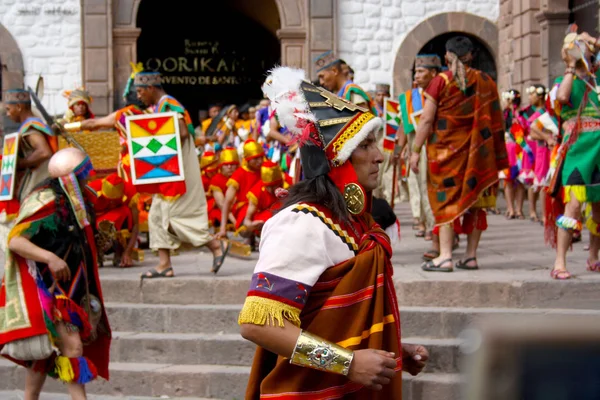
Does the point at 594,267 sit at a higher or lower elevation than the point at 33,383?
higher

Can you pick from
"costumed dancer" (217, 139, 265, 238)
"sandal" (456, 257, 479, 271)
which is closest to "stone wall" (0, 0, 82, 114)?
"costumed dancer" (217, 139, 265, 238)

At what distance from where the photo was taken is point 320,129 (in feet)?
9.39

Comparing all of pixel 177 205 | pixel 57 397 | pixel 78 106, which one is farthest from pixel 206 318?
pixel 78 106

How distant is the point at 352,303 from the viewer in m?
2.71

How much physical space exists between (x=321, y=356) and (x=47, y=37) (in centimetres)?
1590

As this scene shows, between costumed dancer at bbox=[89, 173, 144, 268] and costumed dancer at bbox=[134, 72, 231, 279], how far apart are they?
1.02 metres

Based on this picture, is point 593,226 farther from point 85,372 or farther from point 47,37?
point 47,37

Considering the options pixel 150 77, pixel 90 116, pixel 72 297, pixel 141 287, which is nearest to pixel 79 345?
pixel 72 297

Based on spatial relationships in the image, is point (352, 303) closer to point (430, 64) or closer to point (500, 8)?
point (430, 64)

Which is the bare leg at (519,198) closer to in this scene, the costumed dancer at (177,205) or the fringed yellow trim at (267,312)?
the costumed dancer at (177,205)

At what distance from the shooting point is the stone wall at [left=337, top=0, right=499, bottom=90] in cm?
1761

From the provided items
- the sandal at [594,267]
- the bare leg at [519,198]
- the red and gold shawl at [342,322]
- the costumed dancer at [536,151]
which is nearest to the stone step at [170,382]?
the sandal at [594,267]

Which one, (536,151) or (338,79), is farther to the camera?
(536,151)

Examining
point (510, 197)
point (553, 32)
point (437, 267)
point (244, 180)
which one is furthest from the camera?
point (553, 32)
